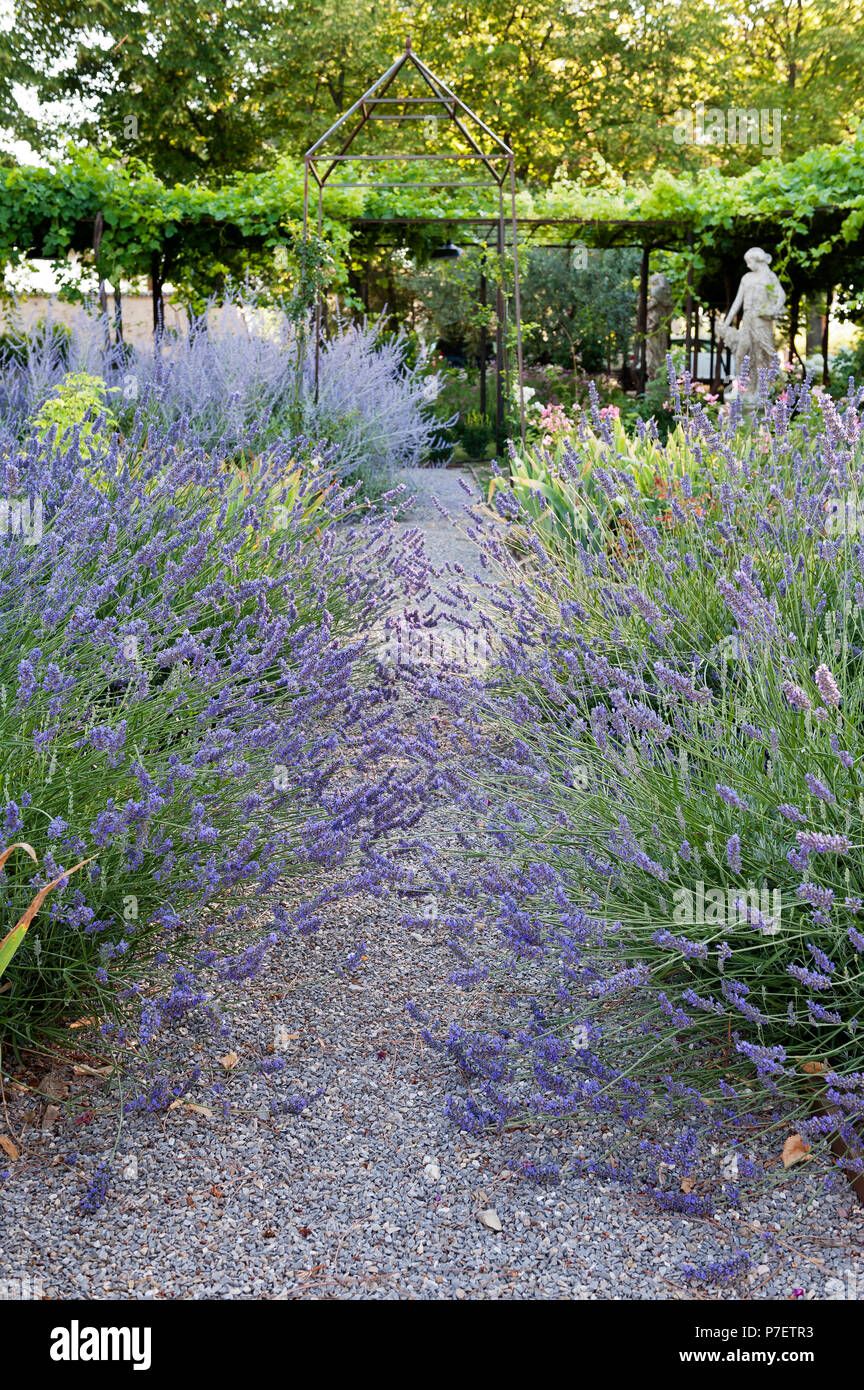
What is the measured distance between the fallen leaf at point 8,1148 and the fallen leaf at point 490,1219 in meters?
0.78

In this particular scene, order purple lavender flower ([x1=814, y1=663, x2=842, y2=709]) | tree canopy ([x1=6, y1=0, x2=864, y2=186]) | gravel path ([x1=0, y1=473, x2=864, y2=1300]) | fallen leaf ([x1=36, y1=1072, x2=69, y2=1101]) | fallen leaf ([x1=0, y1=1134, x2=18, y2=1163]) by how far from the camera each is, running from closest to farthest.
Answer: purple lavender flower ([x1=814, y1=663, x2=842, y2=709]) < gravel path ([x1=0, y1=473, x2=864, y2=1300]) < fallen leaf ([x1=0, y1=1134, x2=18, y2=1163]) < fallen leaf ([x1=36, y1=1072, x2=69, y2=1101]) < tree canopy ([x1=6, y1=0, x2=864, y2=186])

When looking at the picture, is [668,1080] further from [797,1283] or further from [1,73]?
[1,73]

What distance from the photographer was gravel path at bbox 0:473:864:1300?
159 centimetres

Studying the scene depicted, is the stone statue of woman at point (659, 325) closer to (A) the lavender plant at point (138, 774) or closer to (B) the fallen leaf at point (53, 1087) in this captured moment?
(A) the lavender plant at point (138, 774)

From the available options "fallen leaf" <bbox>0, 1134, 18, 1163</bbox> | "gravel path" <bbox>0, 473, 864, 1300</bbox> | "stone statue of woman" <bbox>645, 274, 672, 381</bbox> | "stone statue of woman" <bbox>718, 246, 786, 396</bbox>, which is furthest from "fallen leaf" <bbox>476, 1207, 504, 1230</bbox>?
"stone statue of woman" <bbox>645, 274, 672, 381</bbox>

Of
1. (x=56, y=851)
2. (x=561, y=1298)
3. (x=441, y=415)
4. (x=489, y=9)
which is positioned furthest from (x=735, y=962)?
(x=489, y=9)

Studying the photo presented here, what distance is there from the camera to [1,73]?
17266 millimetres

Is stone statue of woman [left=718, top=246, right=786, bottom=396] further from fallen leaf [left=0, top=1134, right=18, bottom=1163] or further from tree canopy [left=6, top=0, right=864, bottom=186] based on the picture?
fallen leaf [left=0, top=1134, right=18, bottom=1163]

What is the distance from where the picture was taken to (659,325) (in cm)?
1333

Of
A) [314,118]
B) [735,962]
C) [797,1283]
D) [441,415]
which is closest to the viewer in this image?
[797,1283]

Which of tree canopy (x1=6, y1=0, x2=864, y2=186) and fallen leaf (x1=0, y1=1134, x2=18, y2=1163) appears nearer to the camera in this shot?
fallen leaf (x1=0, y1=1134, x2=18, y2=1163)

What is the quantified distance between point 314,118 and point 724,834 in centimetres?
1953

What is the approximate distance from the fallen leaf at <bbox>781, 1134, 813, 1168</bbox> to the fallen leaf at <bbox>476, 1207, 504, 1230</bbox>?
0.48 metres

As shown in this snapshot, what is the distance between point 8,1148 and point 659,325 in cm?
1311
